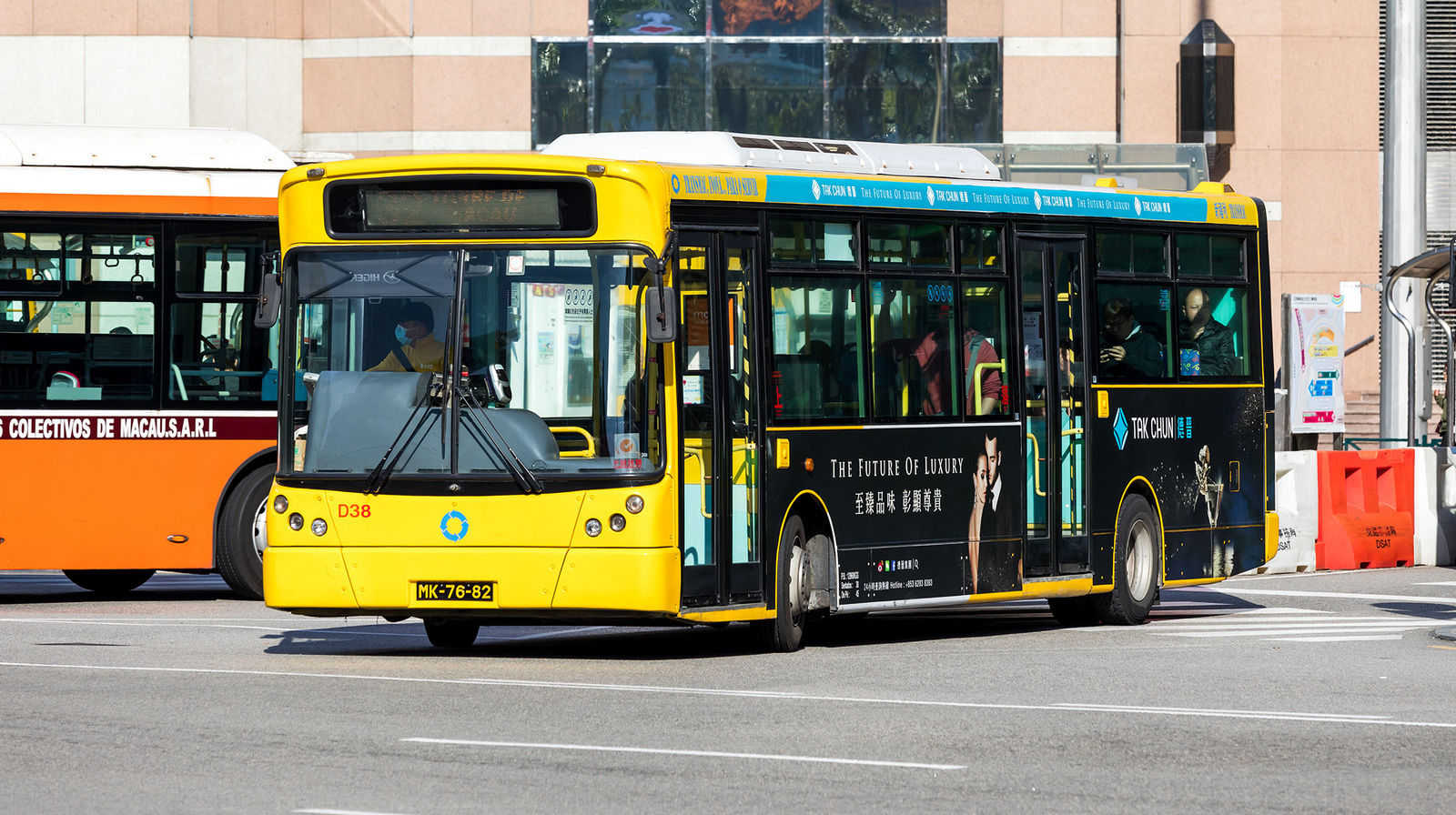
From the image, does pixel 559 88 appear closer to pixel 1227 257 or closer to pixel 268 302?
pixel 1227 257

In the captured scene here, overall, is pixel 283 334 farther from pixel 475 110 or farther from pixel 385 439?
pixel 475 110

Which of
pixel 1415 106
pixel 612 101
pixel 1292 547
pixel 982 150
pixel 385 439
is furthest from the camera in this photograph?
pixel 612 101

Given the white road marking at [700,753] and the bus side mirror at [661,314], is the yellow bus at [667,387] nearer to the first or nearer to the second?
the bus side mirror at [661,314]

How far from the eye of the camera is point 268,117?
36531 mm

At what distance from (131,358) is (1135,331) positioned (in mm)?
7333

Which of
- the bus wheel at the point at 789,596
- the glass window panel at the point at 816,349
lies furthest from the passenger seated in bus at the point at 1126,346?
the bus wheel at the point at 789,596

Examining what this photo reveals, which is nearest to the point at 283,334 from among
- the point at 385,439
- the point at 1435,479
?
the point at 385,439

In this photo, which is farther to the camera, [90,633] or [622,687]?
[90,633]

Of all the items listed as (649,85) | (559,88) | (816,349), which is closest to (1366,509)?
(816,349)

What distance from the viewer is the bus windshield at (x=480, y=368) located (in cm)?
1285

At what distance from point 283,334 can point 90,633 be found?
2815 millimetres

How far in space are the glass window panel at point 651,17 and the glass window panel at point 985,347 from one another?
69.3 feet

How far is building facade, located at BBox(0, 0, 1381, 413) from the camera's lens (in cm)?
3572

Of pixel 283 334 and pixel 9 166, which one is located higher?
pixel 9 166
